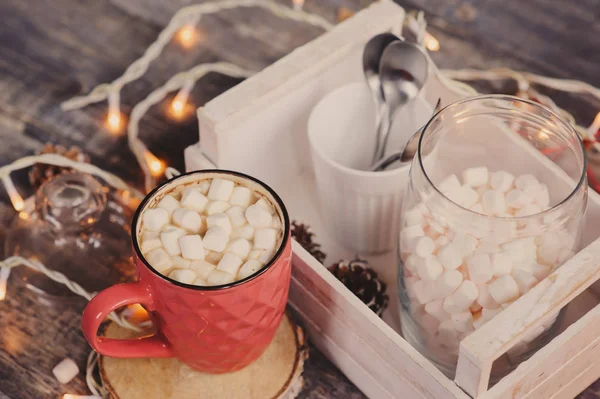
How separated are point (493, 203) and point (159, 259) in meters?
0.28

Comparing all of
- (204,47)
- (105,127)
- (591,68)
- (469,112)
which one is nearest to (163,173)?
(105,127)

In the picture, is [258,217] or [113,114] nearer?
[258,217]

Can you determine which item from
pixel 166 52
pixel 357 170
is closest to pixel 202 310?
pixel 357 170

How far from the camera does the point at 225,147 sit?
783 millimetres

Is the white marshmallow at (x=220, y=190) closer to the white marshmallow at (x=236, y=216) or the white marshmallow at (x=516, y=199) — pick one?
the white marshmallow at (x=236, y=216)

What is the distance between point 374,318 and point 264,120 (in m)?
0.23

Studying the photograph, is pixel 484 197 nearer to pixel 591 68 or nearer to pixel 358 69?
pixel 358 69

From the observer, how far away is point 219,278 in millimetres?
641

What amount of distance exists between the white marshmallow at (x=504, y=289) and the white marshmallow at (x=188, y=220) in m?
0.24

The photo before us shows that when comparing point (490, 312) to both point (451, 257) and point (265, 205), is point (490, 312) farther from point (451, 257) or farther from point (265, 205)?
point (265, 205)

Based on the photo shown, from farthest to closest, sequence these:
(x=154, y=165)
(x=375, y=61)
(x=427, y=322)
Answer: (x=154, y=165) → (x=375, y=61) → (x=427, y=322)

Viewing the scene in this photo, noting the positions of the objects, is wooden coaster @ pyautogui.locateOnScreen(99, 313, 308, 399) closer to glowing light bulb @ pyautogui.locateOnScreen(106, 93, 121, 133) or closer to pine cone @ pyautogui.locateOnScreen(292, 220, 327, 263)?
pine cone @ pyautogui.locateOnScreen(292, 220, 327, 263)

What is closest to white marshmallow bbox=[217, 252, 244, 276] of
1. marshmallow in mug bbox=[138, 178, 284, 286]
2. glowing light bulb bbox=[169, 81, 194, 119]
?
marshmallow in mug bbox=[138, 178, 284, 286]

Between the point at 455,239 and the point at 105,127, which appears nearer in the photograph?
the point at 455,239
